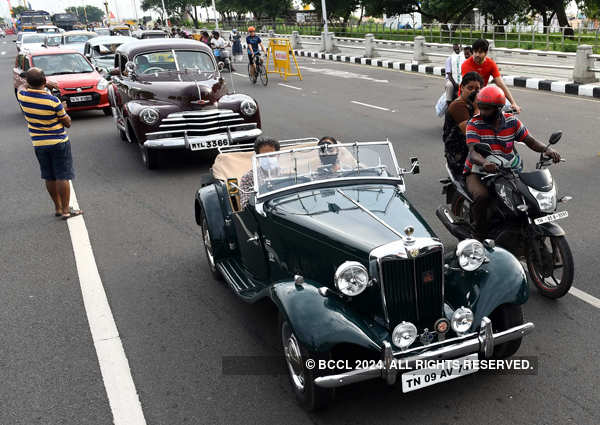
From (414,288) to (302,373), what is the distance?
0.88 m

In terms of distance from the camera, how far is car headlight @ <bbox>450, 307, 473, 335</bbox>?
3.71m

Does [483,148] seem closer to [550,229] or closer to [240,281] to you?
[550,229]

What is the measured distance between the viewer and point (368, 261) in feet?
12.3

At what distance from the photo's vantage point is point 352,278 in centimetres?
367

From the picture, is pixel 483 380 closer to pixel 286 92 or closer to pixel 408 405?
pixel 408 405

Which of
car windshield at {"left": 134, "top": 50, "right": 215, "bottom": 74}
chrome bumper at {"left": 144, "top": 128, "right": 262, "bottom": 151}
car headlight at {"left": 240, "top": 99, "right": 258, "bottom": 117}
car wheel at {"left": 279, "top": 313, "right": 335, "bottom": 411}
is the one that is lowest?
car wheel at {"left": 279, "top": 313, "right": 335, "bottom": 411}

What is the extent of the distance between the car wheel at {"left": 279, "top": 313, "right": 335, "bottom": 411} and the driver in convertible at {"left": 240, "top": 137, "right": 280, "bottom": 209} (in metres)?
1.34

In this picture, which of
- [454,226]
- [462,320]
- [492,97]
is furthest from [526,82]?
[462,320]

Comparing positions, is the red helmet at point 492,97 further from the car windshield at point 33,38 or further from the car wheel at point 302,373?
the car windshield at point 33,38

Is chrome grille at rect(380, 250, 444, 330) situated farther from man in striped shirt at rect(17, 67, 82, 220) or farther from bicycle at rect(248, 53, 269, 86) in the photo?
bicycle at rect(248, 53, 269, 86)

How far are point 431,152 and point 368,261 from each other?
22.5 ft

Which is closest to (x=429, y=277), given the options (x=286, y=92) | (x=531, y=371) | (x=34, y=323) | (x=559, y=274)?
(x=531, y=371)

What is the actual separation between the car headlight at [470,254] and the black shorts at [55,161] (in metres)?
5.60

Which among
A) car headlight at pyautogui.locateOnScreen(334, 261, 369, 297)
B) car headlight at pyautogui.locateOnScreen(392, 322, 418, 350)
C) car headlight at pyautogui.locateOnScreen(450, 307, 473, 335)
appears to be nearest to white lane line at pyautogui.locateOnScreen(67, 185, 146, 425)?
car headlight at pyautogui.locateOnScreen(334, 261, 369, 297)
